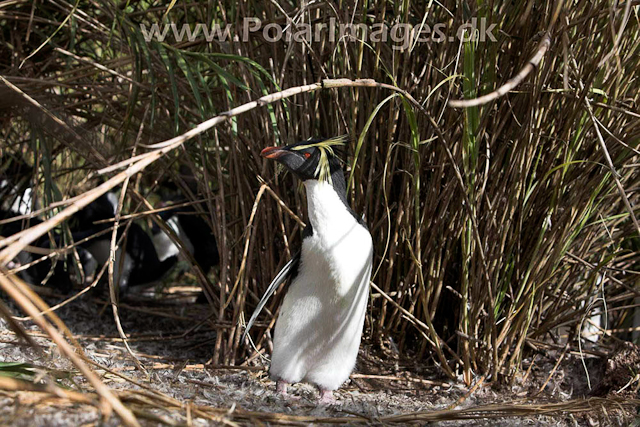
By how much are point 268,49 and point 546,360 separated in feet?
3.38

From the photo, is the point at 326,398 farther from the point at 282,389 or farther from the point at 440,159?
the point at 440,159

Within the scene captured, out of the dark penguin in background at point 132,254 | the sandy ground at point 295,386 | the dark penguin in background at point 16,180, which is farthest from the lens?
the dark penguin in background at point 132,254

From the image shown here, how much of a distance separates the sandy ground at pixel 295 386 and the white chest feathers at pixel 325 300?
0.07 metres

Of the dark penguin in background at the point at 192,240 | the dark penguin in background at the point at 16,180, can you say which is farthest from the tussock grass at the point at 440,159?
the dark penguin in background at the point at 192,240

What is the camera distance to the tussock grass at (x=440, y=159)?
49.6 inches

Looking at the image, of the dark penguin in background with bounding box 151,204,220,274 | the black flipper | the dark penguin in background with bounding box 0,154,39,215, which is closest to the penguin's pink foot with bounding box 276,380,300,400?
the black flipper

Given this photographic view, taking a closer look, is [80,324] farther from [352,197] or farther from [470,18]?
[470,18]

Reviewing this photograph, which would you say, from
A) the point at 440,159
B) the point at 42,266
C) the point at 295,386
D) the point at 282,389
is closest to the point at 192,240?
the point at 42,266

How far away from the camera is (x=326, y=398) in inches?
53.3

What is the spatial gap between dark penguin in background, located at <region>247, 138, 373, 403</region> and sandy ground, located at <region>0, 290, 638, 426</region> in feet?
0.25

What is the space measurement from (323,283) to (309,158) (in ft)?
0.87

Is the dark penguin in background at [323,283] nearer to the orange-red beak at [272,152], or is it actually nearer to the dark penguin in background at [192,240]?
the orange-red beak at [272,152]

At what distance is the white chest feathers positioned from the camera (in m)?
1.27

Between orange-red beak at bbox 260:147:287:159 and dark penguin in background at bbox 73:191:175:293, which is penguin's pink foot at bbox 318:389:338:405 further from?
dark penguin in background at bbox 73:191:175:293
